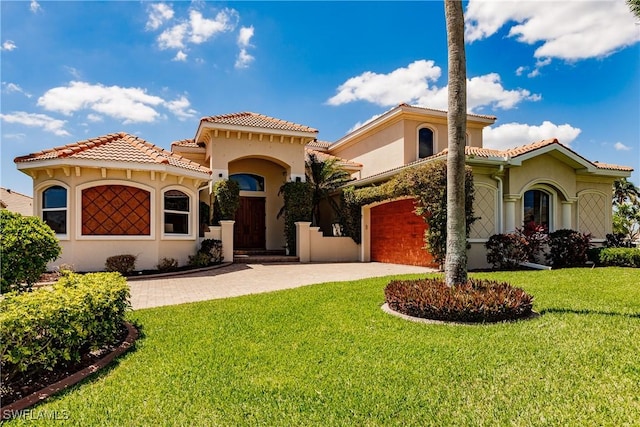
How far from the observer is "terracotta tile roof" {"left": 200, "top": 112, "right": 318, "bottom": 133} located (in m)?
18.8

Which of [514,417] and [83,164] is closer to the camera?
[514,417]

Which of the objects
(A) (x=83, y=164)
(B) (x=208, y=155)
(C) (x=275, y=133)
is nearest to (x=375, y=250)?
(C) (x=275, y=133)

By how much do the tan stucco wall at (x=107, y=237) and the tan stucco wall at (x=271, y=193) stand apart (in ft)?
19.8

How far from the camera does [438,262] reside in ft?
46.0

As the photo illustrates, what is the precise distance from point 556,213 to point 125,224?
18.7m

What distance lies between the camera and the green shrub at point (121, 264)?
13602mm

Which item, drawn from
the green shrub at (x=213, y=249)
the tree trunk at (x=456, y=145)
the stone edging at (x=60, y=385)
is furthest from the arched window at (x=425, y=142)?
the stone edging at (x=60, y=385)

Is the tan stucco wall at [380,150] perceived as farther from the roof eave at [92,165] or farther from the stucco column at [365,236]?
the roof eave at [92,165]

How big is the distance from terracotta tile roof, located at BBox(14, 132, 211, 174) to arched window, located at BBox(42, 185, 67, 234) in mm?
1294

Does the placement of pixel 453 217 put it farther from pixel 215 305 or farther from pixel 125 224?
pixel 125 224

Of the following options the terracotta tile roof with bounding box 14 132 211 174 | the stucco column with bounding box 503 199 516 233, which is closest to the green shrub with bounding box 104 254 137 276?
the terracotta tile roof with bounding box 14 132 211 174

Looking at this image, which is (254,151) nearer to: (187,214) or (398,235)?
(187,214)

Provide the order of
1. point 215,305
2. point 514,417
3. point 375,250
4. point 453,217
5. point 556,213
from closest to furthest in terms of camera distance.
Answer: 1. point 514,417
2. point 453,217
3. point 215,305
4. point 556,213
5. point 375,250

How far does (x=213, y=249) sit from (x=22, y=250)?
10.1 meters
